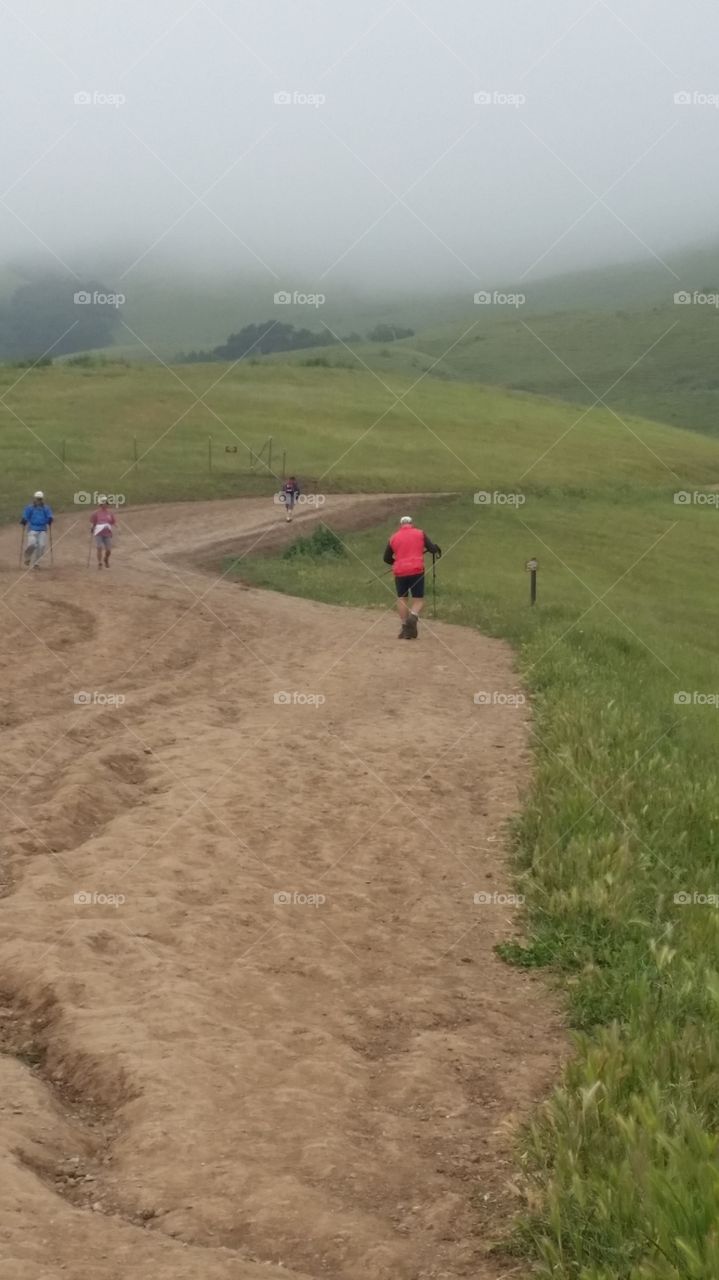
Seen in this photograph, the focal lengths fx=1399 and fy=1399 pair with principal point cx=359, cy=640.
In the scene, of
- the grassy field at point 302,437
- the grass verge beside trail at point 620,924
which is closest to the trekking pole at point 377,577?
the grass verge beside trail at point 620,924

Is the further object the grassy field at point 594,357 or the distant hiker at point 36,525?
the grassy field at point 594,357

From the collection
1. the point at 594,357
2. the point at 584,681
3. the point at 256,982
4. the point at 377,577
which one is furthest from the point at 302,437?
the point at 594,357

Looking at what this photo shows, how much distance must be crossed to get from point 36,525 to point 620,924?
1930 centimetres

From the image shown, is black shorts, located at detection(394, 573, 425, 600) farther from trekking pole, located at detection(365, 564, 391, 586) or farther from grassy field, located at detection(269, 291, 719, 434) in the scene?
grassy field, located at detection(269, 291, 719, 434)

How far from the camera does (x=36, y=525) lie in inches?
1039

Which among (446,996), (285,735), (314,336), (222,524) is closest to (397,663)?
(285,735)

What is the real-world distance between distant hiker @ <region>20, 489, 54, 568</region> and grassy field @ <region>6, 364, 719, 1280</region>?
434 cm

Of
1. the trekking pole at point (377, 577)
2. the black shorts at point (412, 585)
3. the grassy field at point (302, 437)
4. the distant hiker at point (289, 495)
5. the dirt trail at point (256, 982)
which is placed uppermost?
the grassy field at point (302, 437)

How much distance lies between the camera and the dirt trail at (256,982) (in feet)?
18.3

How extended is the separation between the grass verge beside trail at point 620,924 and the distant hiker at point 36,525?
4.13 m

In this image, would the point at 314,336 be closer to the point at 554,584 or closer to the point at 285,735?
the point at 554,584

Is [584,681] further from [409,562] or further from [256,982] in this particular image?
[256,982]

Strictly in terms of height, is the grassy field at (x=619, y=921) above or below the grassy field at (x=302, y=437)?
below

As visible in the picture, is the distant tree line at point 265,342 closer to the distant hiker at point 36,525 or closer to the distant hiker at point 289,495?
the distant hiker at point 289,495
